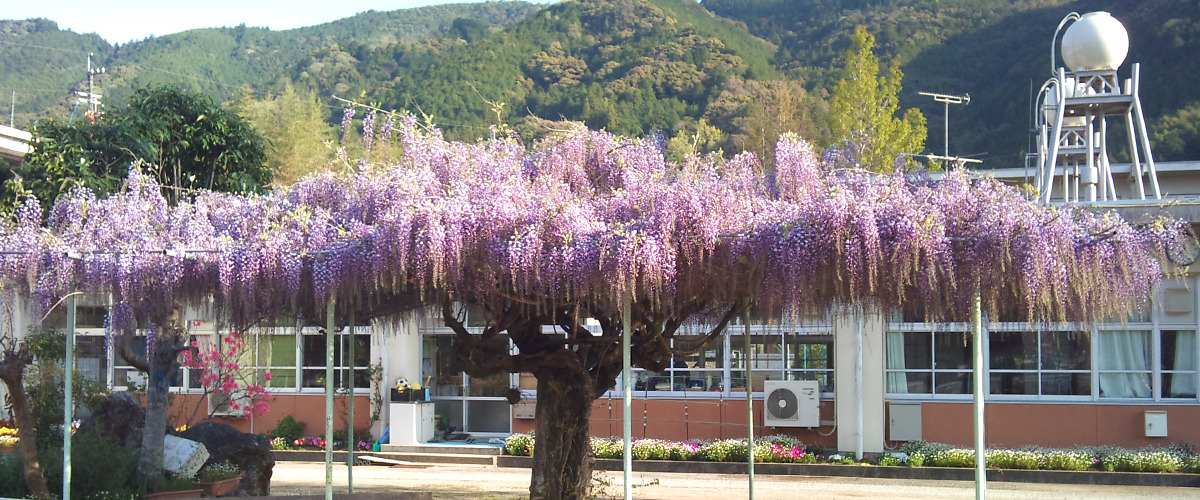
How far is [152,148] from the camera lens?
504 inches

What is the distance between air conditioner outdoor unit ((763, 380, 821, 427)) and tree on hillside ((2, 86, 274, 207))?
8000 millimetres

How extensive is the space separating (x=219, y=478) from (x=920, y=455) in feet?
28.8

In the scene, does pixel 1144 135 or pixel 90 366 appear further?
pixel 90 366

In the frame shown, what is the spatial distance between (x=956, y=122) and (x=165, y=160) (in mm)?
29299

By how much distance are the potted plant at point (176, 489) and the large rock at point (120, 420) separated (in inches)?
31.8

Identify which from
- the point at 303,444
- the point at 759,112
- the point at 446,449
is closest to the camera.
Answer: the point at 446,449

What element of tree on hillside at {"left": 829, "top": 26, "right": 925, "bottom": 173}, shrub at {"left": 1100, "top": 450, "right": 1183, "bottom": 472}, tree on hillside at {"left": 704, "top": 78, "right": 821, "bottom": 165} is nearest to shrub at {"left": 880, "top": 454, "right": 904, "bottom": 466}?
shrub at {"left": 1100, "top": 450, "right": 1183, "bottom": 472}

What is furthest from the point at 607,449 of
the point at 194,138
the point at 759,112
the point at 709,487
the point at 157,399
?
the point at 759,112

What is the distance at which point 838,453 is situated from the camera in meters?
13.8

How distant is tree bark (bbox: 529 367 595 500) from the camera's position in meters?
8.72

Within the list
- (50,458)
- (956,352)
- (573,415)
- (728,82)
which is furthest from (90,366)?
(728,82)

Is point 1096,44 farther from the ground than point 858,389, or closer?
farther from the ground

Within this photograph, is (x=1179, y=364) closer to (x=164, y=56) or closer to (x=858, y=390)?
(x=858, y=390)

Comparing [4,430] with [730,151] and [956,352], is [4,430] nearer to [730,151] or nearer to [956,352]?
[956,352]
